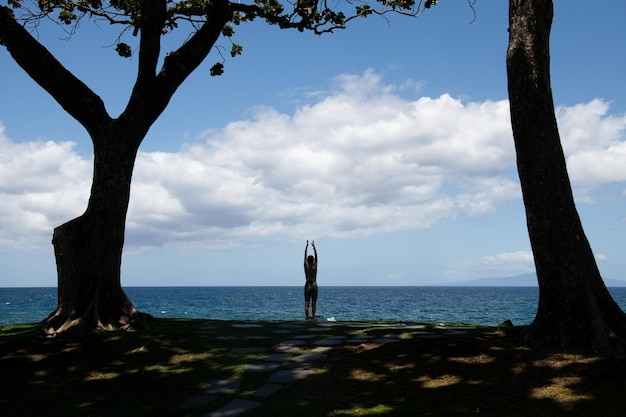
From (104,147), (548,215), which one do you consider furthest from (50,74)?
(548,215)

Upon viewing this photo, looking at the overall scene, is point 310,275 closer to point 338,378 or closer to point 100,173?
point 100,173

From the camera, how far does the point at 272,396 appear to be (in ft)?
21.4

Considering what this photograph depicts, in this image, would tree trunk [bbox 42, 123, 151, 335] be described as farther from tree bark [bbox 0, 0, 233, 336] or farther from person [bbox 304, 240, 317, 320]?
person [bbox 304, 240, 317, 320]

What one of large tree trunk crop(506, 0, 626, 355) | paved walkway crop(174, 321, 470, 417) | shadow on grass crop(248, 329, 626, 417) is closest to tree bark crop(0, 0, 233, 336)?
paved walkway crop(174, 321, 470, 417)

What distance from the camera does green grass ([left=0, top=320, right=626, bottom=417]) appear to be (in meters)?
5.95

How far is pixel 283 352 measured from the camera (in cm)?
883

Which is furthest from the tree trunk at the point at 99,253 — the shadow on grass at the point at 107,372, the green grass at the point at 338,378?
the green grass at the point at 338,378

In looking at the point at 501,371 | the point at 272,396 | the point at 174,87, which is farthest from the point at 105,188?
the point at 501,371

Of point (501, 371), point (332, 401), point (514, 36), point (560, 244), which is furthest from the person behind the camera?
point (514, 36)

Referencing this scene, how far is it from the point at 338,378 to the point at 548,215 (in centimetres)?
432

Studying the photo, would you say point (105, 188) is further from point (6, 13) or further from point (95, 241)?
point (6, 13)

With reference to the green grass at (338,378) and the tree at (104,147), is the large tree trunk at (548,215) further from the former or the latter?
the tree at (104,147)

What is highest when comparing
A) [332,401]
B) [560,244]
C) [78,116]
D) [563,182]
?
[78,116]

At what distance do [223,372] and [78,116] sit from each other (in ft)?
22.4
